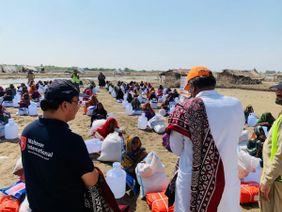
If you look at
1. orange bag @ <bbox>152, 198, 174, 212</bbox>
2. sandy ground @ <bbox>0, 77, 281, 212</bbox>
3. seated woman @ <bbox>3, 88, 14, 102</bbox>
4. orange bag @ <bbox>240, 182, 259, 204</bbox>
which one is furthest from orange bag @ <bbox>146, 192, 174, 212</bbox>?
seated woman @ <bbox>3, 88, 14, 102</bbox>

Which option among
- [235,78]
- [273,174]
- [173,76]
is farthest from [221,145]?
[235,78]

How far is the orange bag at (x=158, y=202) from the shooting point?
3.47 m

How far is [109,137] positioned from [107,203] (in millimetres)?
3925

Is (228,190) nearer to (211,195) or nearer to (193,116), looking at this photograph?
(211,195)

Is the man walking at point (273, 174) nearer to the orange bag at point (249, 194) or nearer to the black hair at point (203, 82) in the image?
the black hair at point (203, 82)

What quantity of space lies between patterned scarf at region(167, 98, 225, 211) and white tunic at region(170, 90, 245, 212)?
0.04 meters

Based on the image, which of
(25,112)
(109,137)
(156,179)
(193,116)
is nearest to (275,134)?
(193,116)

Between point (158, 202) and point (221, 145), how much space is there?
1765mm

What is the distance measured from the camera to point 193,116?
2025 mm

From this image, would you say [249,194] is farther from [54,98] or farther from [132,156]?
[54,98]

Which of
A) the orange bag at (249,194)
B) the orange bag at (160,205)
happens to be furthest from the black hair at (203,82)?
the orange bag at (249,194)

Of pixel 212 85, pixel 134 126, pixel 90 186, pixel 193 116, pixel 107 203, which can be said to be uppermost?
pixel 212 85

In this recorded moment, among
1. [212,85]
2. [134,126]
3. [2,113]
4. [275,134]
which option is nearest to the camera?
[212,85]

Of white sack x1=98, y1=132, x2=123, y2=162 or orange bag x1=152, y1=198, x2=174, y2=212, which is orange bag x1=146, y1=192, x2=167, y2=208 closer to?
orange bag x1=152, y1=198, x2=174, y2=212
